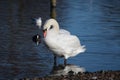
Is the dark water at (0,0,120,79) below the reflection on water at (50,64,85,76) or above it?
above

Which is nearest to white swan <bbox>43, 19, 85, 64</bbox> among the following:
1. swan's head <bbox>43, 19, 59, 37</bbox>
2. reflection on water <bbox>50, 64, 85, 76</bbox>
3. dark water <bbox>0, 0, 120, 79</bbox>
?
swan's head <bbox>43, 19, 59, 37</bbox>

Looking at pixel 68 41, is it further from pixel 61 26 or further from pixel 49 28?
pixel 61 26

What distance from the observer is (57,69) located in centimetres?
1393

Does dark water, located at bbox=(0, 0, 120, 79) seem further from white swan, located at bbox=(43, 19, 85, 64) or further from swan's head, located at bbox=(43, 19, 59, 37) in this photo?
swan's head, located at bbox=(43, 19, 59, 37)

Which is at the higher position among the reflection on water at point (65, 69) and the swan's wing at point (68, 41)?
the swan's wing at point (68, 41)

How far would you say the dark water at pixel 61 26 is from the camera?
14188 mm


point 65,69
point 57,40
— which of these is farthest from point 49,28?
point 65,69

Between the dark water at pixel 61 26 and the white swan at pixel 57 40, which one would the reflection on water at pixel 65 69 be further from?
the white swan at pixel 57 40

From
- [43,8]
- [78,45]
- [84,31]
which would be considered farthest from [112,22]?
[78,45]

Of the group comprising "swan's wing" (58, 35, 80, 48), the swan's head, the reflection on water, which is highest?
the swan's head

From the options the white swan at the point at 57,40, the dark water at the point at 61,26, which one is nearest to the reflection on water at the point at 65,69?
the dark water at the point at 61,26

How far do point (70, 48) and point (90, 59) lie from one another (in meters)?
0.61

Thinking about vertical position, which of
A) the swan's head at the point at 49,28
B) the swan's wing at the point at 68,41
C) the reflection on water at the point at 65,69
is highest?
the swan's head at the point at 49,28

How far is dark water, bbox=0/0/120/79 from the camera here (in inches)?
559
